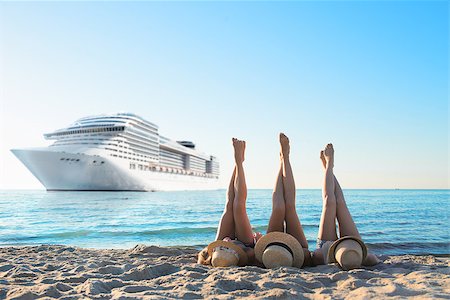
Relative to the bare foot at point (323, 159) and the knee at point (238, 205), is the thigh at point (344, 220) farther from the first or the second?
the knee at point (238, 205)

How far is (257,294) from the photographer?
2.56 metres

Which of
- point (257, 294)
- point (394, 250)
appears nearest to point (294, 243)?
point (257, 294)

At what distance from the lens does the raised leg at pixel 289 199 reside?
3678mm

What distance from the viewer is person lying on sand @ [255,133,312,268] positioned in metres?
3.45

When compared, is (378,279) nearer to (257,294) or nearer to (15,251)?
(257,294)

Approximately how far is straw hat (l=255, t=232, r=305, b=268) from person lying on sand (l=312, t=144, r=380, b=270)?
27cm

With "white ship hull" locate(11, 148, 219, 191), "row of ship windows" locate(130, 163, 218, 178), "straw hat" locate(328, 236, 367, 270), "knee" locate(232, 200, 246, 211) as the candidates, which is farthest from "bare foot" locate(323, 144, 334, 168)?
"row of ship windows" locate(130, 163, 218, 178)

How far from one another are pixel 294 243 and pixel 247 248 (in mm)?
548

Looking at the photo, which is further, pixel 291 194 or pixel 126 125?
pixel 126 125

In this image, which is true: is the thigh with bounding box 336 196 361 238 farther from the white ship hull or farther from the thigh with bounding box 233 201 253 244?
the white ship hull

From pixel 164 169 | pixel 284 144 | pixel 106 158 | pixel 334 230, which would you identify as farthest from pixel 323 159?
pixel 164 169

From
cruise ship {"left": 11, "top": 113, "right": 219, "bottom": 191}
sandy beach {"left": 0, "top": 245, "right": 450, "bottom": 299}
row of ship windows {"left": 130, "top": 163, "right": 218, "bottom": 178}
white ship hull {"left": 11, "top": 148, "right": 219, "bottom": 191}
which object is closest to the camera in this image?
sandy beach {"left": 0, "top": 245, "right": 450, "bottom": 299}

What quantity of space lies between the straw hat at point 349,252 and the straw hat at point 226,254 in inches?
35.9

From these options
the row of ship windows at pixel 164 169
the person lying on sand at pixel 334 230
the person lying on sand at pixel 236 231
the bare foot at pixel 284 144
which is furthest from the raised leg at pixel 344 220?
the row of ship windows at pixel 164 169
